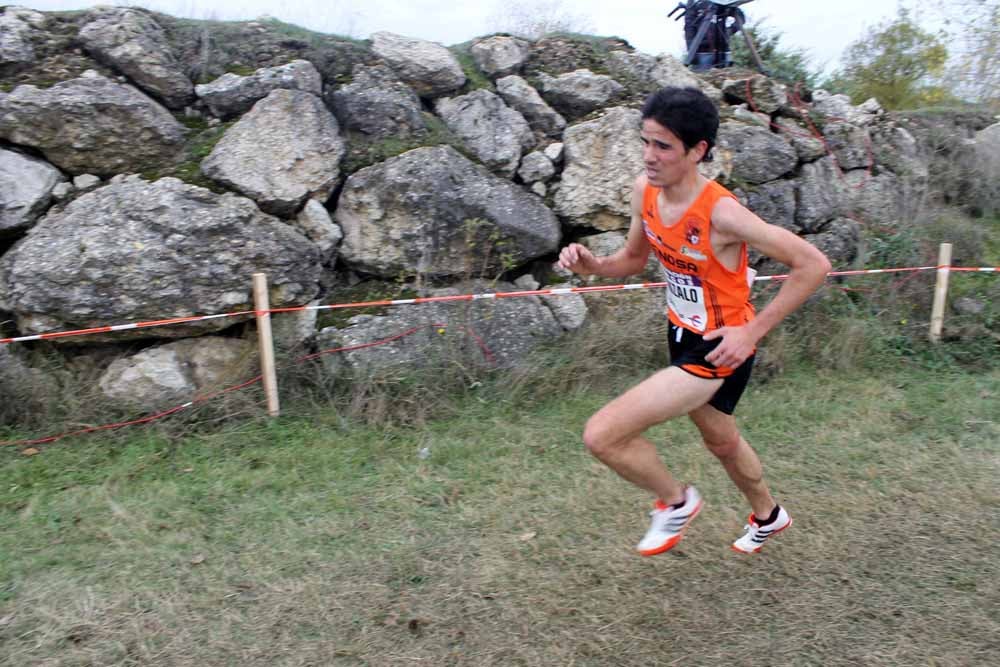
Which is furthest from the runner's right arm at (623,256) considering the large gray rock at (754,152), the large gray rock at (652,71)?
the large gray rock at (652,71)

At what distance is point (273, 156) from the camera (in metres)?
5.36

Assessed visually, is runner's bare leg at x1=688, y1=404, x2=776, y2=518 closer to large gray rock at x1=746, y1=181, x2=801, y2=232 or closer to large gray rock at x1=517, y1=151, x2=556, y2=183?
large gray rock at x1=517, y1=151, x2=556, y2=183

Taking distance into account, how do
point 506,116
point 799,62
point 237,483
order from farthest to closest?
point 799,62, point 506,116, point 237,483

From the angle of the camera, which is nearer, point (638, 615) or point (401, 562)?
point (638, 615)

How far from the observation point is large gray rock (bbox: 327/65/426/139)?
19.2 feet

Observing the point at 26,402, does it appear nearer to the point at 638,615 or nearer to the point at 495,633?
the point at 495,633

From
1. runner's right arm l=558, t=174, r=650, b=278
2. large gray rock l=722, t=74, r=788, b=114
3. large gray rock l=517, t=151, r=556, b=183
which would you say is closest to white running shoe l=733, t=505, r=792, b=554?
runner's right arm l=558, t=174, r=650, b=278

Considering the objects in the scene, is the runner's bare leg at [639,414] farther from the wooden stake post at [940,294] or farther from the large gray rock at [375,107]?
the wooden stake post at [940,294]

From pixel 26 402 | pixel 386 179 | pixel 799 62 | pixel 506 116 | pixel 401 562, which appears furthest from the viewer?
pixel 799 62

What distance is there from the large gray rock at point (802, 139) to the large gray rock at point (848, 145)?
0.26 meters

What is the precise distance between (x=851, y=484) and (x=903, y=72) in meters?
9.12

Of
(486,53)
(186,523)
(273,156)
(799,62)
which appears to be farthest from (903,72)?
(186,523)

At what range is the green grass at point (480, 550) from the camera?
9.32 ft

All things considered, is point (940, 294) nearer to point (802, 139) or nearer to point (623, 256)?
point (802, 139)
